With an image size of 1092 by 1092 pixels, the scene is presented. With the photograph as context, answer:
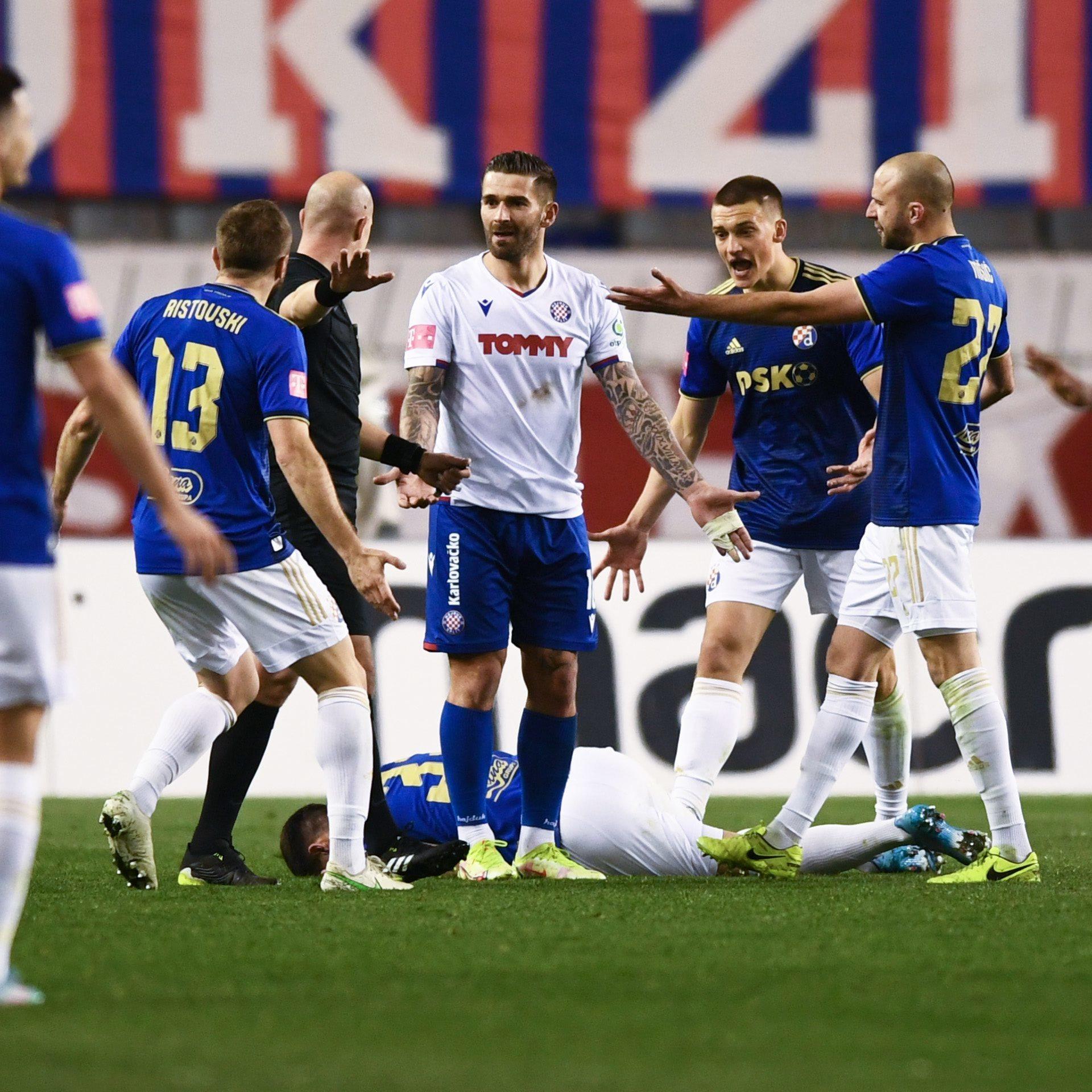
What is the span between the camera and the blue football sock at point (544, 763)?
5.63 metres

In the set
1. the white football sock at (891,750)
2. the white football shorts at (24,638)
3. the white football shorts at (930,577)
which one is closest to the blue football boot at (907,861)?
the white football sock at (891,750)

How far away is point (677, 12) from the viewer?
1456 centimetres

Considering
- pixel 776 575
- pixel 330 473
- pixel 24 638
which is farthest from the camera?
pixel 776 575

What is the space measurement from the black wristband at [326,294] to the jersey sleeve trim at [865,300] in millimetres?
1436

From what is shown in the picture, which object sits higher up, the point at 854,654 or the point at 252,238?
the point at 252,238

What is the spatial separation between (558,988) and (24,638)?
1138 millimetres

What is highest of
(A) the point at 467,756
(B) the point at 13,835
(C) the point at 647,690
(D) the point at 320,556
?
(D) the point at 320,556

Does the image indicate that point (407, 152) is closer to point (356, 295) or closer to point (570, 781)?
point (356, 295)

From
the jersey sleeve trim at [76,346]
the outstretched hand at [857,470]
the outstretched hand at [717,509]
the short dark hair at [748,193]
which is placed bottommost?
the outstretched hand at [717,509]

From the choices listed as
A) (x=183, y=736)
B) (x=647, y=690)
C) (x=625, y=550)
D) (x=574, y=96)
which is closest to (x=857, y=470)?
(x=625, y=550)

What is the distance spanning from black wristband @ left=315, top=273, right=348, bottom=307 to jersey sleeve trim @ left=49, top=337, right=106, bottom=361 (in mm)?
2000

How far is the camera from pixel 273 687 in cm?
542

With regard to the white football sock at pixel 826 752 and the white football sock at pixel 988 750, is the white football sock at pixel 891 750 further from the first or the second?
the white football sock at pixel 988 750

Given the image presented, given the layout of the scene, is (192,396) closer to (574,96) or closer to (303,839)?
(303,839)
